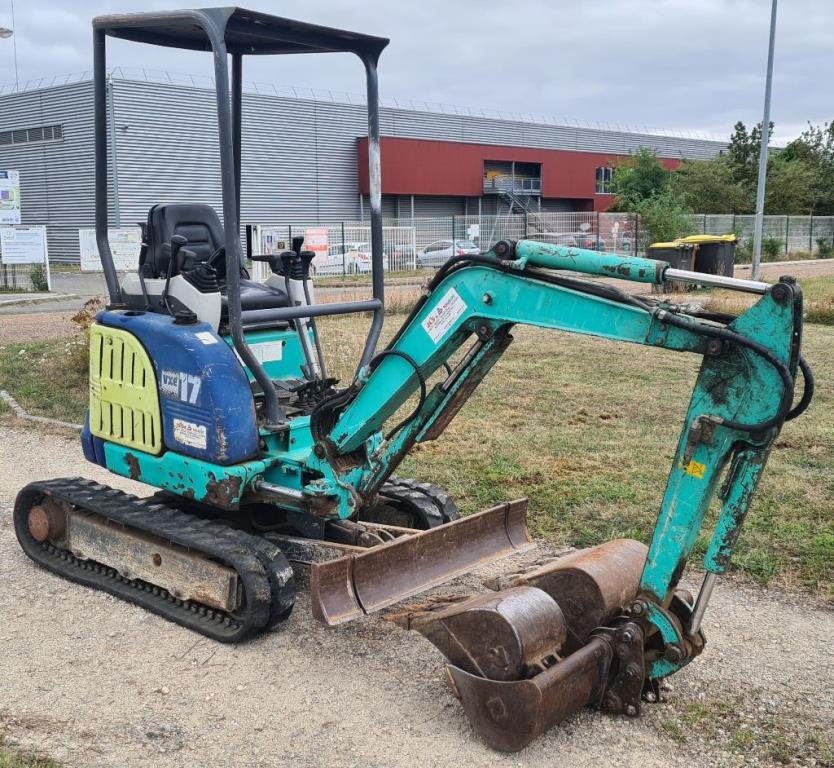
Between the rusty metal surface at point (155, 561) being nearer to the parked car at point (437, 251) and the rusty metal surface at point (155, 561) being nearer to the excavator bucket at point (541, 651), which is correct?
the excavator bucket at point (541, 651)

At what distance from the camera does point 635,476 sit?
7.18 m

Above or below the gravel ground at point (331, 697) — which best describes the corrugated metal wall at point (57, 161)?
above

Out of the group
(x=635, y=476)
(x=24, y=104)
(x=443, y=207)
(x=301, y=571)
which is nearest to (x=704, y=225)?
(x=443, y=207)

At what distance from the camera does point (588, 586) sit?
161 inches

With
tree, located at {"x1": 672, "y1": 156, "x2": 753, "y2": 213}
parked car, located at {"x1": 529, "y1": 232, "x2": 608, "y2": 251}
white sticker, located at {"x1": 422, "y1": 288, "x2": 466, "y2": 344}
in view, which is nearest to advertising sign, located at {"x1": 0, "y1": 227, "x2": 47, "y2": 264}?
parked car, located at {"x1": 529, "y1": 232, "x2": 608, "y2": 251}

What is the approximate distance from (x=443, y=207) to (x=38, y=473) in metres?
42.7

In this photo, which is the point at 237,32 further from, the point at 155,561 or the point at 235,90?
the point at 155,561

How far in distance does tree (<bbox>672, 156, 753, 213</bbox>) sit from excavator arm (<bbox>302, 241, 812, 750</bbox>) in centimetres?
4303

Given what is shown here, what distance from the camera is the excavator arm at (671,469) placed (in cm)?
352

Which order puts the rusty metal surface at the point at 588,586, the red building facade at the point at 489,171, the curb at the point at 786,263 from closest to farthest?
the rusty metal surface at the point at 588,586, the curb at the point at 786,263, the red building facade at the point at 489,171

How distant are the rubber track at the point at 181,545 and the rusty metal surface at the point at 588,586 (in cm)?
127

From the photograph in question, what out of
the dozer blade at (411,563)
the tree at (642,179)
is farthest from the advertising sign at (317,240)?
the dozer blade at (411,563)

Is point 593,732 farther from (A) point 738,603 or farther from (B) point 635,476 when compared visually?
(B) point 635,476

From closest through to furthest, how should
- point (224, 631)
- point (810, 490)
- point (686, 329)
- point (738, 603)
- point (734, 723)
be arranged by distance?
point (686, 329)
point (734, 723)
point (224, 631)
point (738, 603)
point (810, 490)
